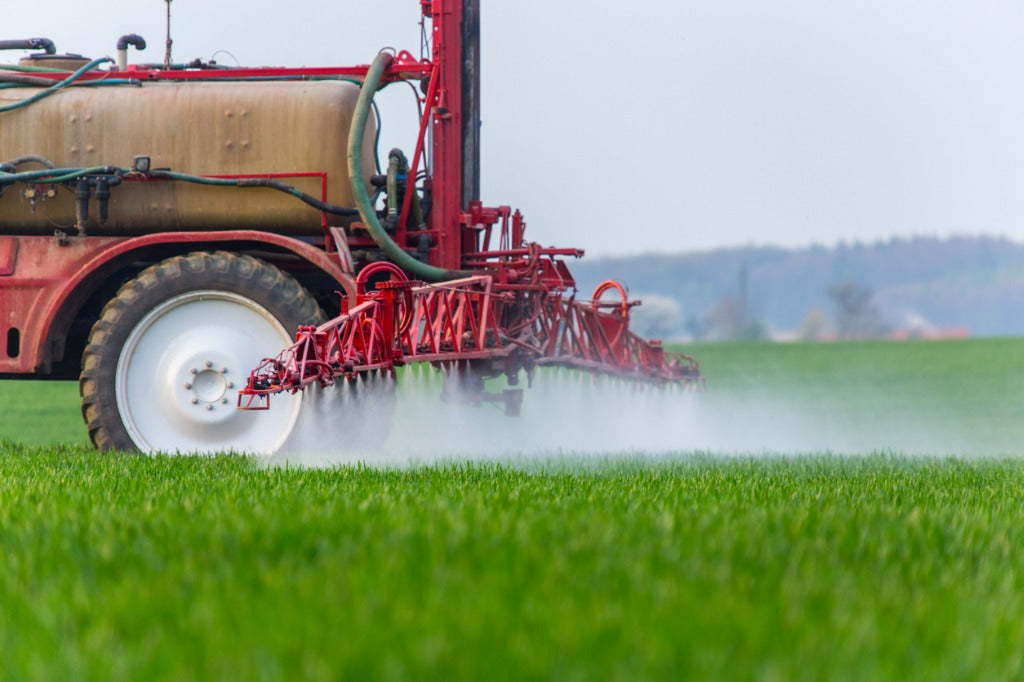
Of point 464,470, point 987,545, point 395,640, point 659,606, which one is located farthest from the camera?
point 464,470

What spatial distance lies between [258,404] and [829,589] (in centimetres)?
745

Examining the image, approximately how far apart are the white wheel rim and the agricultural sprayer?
0.05 feet

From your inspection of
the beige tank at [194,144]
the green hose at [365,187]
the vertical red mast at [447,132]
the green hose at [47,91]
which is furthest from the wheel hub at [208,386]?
the green hose at [47,91]

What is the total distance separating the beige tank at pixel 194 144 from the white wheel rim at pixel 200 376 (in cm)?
77

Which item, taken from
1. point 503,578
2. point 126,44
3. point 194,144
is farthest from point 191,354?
point 503,578

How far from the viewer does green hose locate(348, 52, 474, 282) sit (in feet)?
34.5

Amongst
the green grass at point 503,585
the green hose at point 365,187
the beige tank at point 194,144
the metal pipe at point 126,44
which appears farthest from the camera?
the metal pipe at point 126,44

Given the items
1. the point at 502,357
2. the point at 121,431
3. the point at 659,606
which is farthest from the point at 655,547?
the point at 121,431

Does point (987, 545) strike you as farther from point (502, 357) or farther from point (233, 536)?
point (502, 357)

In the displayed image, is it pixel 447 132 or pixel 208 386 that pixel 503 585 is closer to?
pixel 208 386

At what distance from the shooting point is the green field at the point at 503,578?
309 cm

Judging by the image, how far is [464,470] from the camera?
8.27 m

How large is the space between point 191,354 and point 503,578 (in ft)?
23.6

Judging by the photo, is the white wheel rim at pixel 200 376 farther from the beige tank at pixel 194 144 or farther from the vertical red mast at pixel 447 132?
the vertical red mast at pixel 447 132
